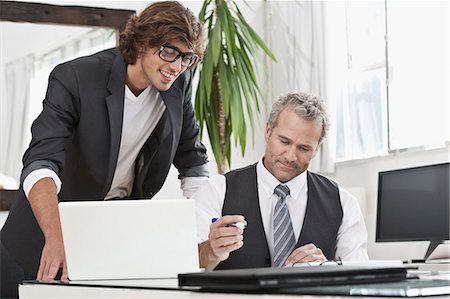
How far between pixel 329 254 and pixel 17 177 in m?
2.52

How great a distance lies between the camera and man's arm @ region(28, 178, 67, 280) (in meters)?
2.29

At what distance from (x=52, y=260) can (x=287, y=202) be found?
879mm

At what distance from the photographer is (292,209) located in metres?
2.88

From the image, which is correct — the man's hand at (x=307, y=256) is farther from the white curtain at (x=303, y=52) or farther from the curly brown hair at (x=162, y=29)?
the white curtain at (x=303, y=52)

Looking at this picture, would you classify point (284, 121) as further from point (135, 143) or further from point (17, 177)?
point (17, 177)

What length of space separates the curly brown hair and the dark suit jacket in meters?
0.13

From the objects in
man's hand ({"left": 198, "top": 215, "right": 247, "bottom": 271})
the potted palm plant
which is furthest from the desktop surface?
the potted palm plant

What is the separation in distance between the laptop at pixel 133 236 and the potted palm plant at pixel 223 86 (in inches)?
118

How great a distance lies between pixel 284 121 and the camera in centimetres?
294

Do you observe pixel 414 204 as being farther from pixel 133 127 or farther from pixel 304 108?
pixel 133 127

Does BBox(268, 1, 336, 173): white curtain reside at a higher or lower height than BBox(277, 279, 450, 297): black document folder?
higher

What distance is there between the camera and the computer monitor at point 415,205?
13.3 ft

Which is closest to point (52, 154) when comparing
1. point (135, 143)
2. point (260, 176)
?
point (135, 143)

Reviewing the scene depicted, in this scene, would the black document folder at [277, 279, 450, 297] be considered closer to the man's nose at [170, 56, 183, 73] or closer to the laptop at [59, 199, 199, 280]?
the laptop at [59, 199, 199, 280]
